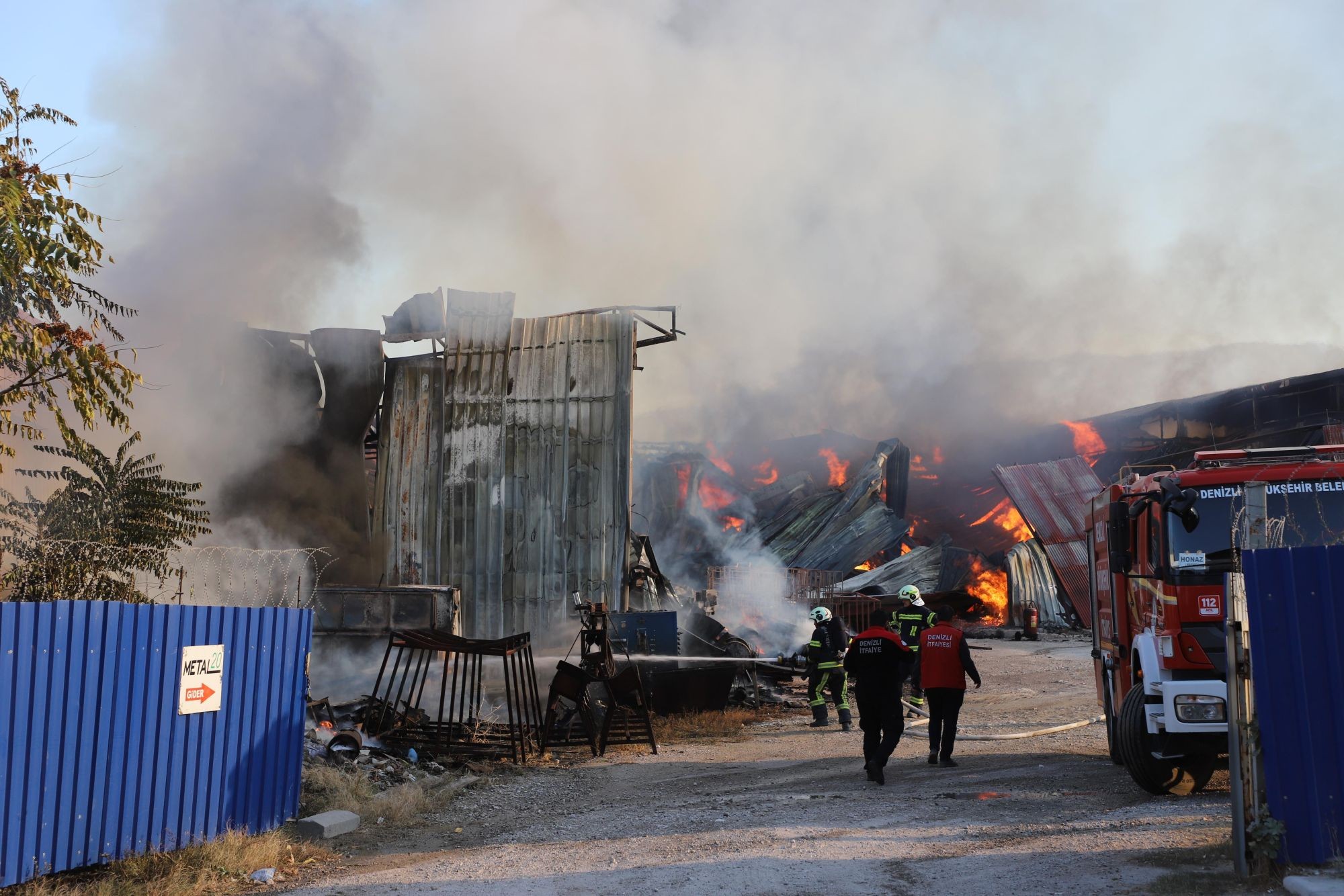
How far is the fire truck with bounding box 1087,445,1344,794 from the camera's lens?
651 centimetres

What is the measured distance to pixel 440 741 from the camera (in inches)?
399

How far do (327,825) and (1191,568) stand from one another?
19.1 feet

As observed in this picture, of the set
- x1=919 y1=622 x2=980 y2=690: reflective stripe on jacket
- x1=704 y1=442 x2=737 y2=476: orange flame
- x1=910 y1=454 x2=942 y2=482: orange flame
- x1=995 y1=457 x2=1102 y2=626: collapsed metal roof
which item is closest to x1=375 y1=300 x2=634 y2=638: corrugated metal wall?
x1=919 y1=622 x2=980 y2=690: reflective stripe on jacket

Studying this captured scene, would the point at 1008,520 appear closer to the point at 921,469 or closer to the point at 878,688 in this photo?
the point at 921,469

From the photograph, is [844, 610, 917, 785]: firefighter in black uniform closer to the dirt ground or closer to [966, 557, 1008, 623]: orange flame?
the dirt ground

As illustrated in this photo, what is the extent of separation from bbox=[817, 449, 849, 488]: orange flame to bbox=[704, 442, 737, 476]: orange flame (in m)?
3.75

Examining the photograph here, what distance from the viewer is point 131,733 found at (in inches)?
230

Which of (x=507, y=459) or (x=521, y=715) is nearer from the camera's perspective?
(x=521, y=715)

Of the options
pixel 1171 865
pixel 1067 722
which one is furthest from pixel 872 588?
pixel 1171 865

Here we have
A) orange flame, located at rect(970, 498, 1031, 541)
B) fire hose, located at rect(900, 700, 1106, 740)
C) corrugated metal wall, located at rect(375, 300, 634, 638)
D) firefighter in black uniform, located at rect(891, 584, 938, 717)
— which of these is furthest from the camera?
orange flame, located at rect(970, 498, 1031, 541)

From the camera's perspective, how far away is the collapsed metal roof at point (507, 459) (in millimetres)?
16781

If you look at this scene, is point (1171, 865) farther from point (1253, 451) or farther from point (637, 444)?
point (637, 444)

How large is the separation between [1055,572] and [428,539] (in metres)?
20.3

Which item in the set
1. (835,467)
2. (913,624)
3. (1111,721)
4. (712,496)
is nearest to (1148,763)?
(1111,721)
